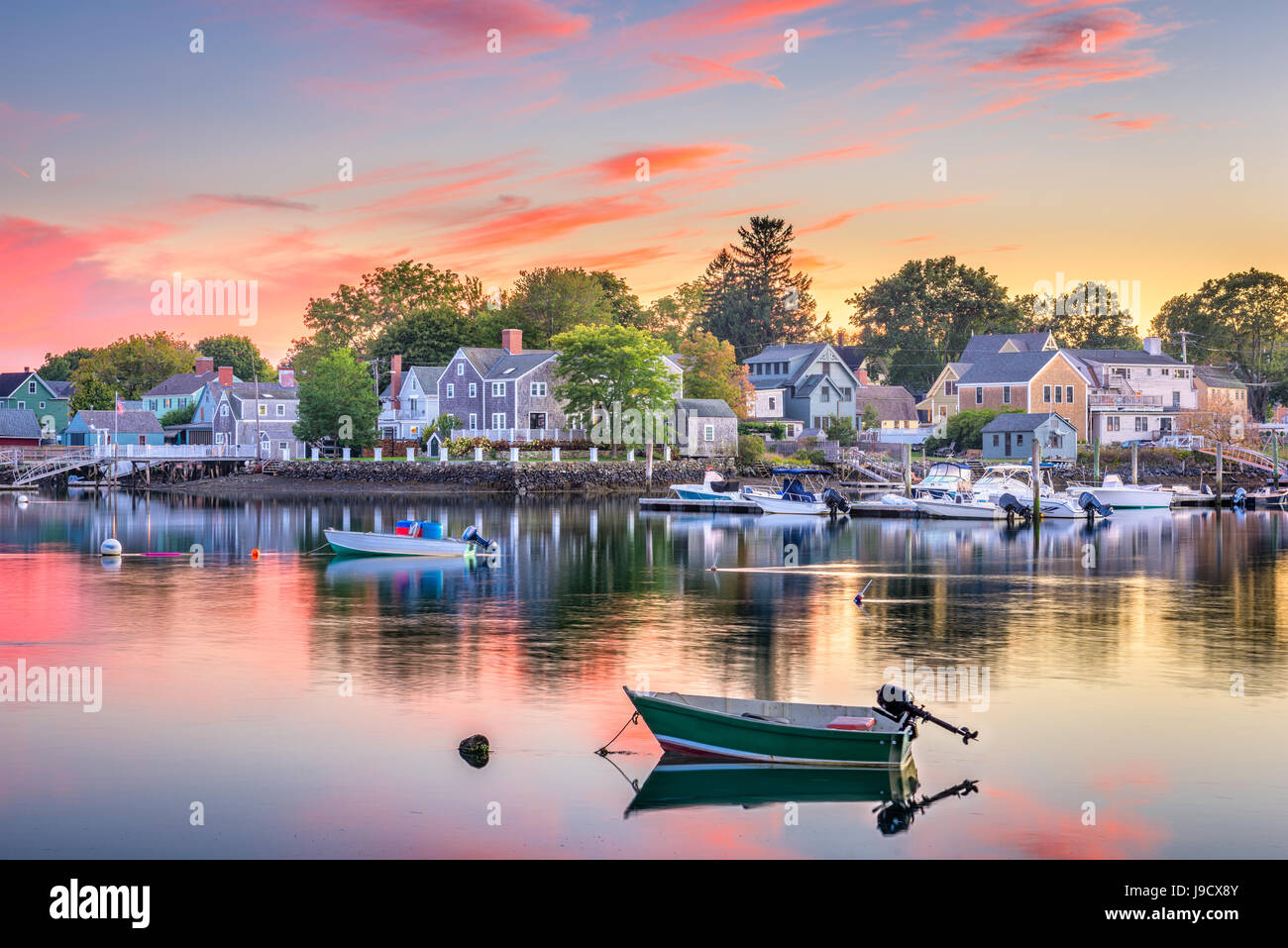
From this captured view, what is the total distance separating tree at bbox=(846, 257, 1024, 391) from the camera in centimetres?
17600

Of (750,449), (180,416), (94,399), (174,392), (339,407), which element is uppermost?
(174,392)

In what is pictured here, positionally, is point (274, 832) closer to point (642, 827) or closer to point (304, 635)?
point (642, 827)

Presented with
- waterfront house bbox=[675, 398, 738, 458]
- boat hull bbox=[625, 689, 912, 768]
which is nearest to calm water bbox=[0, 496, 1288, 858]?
boat hull bbox=[625, 689, 912, 768]

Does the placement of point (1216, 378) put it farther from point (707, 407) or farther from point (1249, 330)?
point (707, 407)

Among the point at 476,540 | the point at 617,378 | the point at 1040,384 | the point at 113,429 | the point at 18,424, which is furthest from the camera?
the point at 113,429

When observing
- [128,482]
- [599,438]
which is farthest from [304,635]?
[128,482]

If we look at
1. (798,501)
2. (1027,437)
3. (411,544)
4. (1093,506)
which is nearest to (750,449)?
(1027,437)

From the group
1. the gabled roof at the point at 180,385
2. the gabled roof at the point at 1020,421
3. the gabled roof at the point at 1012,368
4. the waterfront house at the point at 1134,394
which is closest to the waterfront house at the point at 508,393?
the gabled roof at the point at 1020,421

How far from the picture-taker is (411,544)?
55656 mm

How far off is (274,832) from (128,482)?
12118 cm

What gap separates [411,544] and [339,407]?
71.2 meters

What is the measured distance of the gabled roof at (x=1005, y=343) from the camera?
140375mm

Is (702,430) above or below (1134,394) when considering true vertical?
below

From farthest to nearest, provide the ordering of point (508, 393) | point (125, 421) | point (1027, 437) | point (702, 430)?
1. point (125, 421)
2. point (702, 430)
3. point (508, 393)
4. point (1027, 437)
